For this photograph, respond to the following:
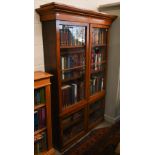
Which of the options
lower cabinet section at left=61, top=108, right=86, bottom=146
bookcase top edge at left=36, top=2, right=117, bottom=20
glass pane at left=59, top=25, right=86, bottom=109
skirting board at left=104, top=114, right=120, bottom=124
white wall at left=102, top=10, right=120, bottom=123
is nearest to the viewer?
bookcase top edge at left=36, top=2, right=117, bottom=20

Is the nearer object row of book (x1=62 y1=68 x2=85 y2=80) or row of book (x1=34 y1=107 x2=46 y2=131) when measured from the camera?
row of book (x1=34 y1=107 x2=46 y2=131)

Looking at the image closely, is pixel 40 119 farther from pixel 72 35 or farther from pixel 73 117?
pixel 72 35

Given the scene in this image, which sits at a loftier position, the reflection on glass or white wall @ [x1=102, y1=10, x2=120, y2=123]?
white wall @ [x1=102, y1=10, x2=120, y2=123]

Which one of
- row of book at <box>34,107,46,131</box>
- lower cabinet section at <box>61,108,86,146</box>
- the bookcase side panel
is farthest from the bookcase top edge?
lower cabinet section at <box>61,108,86,146</box>

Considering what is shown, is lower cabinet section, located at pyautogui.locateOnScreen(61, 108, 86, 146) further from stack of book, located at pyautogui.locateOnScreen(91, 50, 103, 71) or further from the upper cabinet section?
the upper cabinet section

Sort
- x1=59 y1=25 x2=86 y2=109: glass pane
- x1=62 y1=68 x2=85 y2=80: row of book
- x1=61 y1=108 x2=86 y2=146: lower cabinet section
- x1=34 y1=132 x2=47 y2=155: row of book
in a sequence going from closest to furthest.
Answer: x1=34 y1=132 x2=47 y2=155: row of book, x1=59 y1=25 x2=86 y2=109: glass pane, x1=62 y1=68 x2=85 y2=80: row of book, x1=61 y1=108 x2=86 y2=146: lower cabinet section

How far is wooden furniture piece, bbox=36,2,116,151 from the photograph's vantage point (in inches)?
70.4

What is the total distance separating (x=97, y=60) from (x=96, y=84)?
1.33 ft

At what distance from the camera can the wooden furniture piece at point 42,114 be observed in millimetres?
1702

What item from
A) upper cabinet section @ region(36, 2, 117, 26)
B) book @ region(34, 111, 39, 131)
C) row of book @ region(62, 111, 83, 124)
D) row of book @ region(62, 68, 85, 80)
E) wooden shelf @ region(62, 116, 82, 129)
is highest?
upper cabinet section @ region(36, 2, 117, 26)

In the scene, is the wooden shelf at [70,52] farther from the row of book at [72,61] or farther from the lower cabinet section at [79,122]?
the lower cabinet section at [79,122]

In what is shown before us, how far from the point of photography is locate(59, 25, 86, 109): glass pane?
196 centimetres

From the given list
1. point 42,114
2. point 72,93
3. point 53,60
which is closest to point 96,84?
point 72,93
